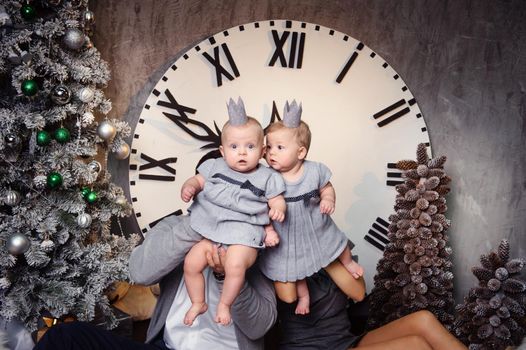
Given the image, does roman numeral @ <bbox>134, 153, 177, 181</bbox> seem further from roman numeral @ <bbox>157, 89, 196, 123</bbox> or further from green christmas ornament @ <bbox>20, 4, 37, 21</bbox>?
green christmas ornament @ <bbox>20, 4, 37, 21</bbox>

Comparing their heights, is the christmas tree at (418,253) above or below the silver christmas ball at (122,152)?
below

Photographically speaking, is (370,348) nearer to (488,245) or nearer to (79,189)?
(79,189)

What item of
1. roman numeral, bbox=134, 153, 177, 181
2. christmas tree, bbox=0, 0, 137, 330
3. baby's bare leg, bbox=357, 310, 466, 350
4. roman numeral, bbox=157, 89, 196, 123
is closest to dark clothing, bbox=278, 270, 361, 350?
baby's bare leg, bbox=357, 310, 466, 350

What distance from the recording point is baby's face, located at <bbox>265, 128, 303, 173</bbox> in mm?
1931

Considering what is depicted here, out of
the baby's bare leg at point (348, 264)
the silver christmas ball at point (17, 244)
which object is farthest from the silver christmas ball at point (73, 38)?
the baby's bare leg at point (348, 264)

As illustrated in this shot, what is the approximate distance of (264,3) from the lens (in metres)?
3.04

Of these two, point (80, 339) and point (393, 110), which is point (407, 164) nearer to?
point (393, 110)

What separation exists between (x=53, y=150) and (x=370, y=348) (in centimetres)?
142

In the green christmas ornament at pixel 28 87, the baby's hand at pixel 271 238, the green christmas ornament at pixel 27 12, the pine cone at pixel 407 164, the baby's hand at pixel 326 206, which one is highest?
the green christmas ornament at pixel 27 12

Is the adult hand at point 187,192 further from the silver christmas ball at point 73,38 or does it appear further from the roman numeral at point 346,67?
the roman numeral at point 346,67

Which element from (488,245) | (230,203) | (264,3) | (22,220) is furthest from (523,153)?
(22,220)

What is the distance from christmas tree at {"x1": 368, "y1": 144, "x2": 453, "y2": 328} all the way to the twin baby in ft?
2.68

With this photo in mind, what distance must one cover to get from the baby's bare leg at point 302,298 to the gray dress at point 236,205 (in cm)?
31

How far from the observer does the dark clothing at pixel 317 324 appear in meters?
2.19
